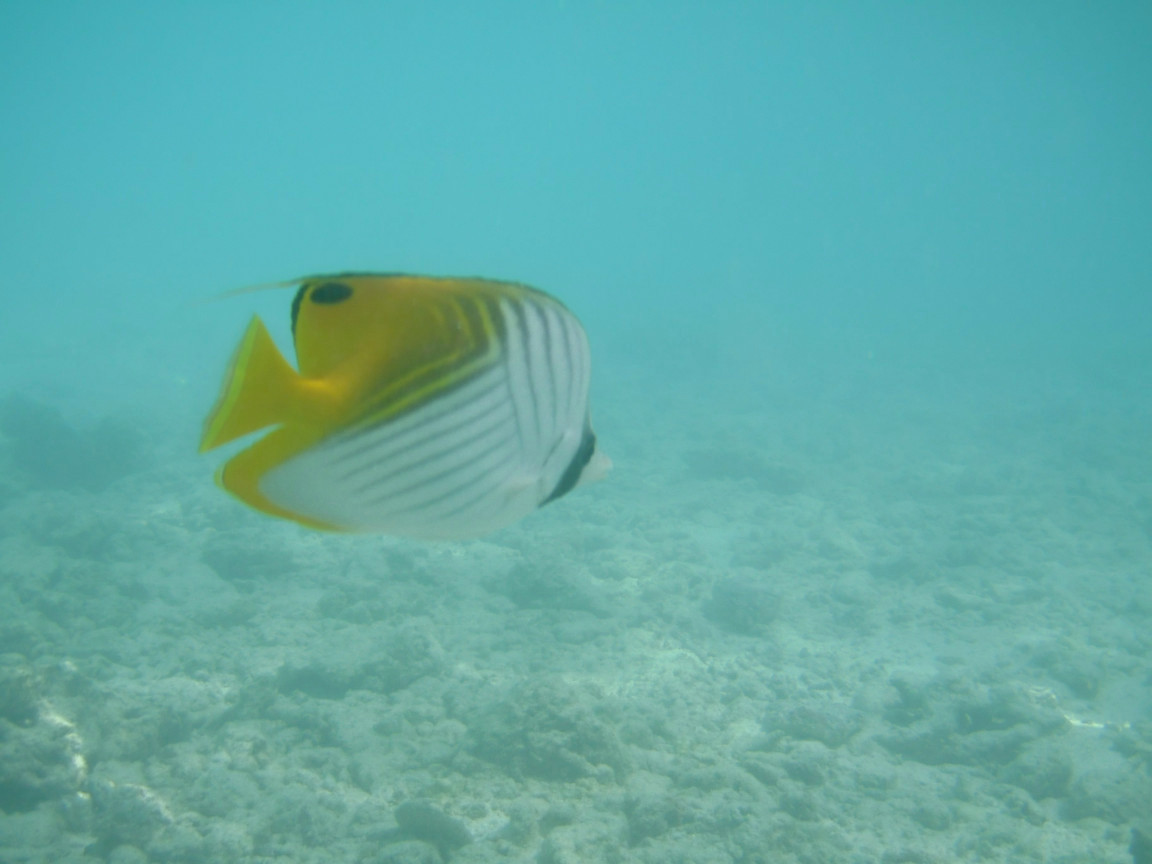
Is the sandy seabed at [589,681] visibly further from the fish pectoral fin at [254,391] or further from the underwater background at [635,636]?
the fish pectoral fin at [254,391]

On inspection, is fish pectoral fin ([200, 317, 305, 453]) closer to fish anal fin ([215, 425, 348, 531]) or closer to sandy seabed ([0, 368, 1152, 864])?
fish anal fin ([215, 425, 348, 531])

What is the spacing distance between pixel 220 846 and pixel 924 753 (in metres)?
7.28

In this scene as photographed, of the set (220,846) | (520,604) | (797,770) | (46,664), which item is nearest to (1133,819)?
(797,770)

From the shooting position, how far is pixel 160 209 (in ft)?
409

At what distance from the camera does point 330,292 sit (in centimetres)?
78

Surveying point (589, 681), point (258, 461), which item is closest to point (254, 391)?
point (258, 461)

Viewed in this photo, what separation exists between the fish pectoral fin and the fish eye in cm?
8

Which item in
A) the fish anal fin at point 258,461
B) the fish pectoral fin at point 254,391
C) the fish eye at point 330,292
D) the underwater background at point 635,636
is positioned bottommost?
the underwater background at point 635,636

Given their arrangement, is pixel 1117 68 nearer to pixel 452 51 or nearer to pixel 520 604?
pixel 520 604

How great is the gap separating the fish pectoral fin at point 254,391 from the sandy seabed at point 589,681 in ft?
17.8

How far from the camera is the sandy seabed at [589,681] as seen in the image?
5457 millimetres

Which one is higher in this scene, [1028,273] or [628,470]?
[1028,273]

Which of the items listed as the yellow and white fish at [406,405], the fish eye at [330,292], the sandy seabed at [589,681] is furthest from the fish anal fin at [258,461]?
the sandy seabed at [589,681]

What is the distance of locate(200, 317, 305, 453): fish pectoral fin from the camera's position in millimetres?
723
